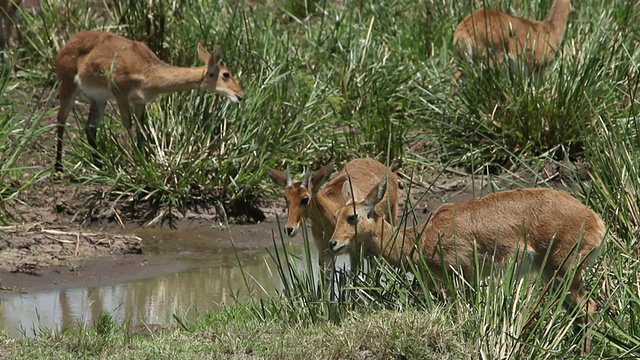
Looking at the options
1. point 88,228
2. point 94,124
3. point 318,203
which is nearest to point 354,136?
point 94,124

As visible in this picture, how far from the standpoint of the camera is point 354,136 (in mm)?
10969

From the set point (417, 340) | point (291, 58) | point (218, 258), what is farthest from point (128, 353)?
point (291, 58)

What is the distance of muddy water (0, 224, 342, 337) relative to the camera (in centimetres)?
784

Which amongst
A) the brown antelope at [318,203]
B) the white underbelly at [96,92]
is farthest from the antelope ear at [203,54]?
the brown antelope at [318,203]

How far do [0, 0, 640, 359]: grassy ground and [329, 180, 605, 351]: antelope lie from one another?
186 mm

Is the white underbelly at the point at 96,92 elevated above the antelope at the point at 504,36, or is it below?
below

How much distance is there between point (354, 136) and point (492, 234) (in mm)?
4267

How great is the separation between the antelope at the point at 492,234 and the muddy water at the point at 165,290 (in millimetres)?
532

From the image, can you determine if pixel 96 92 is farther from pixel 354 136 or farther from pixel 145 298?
pixel 145 298

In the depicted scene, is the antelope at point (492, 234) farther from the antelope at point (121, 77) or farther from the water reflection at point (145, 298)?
the antelope at point (121, 77)

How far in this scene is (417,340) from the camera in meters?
5.93

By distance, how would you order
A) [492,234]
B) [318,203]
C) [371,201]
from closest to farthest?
[492,234] < [371,201] < [318,203]

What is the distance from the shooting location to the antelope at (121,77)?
10.6 m

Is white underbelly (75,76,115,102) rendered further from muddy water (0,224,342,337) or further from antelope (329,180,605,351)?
antelope (329,180,605,351)
